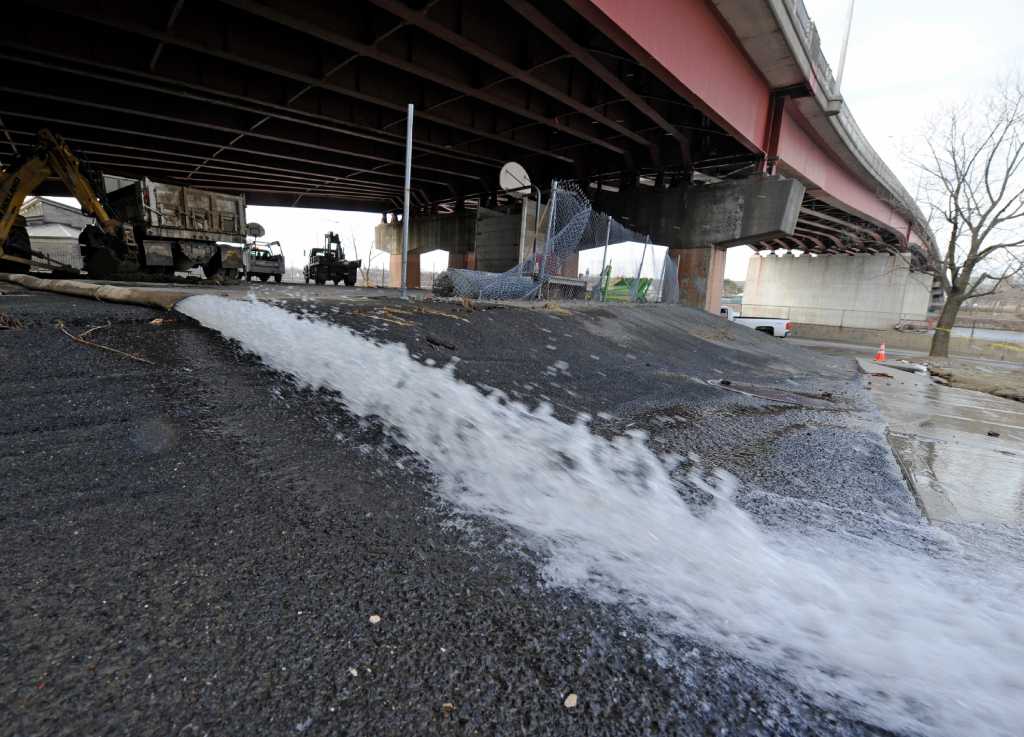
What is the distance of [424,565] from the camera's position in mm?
1947

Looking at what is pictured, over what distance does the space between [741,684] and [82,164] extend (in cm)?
1580

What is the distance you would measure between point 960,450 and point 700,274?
14.5 meters

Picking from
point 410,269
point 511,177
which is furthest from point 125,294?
point 410,269

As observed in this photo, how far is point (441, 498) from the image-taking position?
2531 millimetres

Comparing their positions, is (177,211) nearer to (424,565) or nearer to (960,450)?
(424,565)

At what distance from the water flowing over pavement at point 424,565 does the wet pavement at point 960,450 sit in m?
0.32

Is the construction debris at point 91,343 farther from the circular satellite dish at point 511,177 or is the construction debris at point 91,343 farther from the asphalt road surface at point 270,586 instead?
the circular satellite dish at point 511,177

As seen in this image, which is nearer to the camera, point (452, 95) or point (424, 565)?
point (424, 565)

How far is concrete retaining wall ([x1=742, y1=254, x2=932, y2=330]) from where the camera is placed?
3497cm

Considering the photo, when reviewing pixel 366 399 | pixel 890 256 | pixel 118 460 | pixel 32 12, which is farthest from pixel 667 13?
pixel 890 256

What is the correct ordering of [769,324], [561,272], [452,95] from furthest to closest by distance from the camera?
[769,324] < [452,95] < [561,272]

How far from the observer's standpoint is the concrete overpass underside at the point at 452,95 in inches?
389

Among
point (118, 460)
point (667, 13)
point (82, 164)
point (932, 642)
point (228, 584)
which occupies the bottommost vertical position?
point (932, 642)

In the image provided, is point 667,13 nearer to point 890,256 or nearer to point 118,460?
point 118,460
